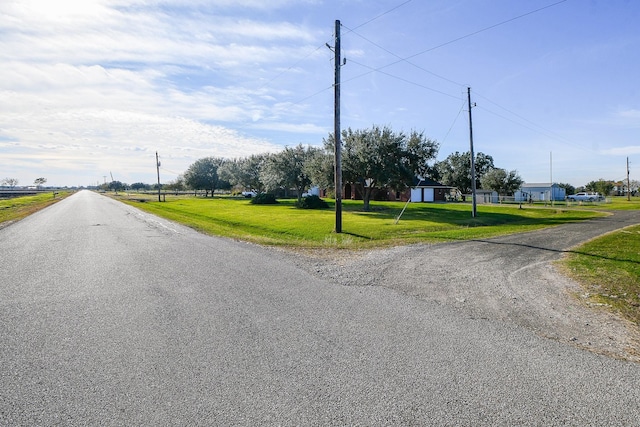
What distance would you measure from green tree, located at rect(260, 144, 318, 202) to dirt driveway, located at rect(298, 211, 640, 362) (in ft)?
122

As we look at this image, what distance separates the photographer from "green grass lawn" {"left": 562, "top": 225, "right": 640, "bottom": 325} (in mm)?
6582

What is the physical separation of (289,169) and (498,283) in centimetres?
4315

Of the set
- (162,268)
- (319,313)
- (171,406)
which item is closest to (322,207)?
(162,268)

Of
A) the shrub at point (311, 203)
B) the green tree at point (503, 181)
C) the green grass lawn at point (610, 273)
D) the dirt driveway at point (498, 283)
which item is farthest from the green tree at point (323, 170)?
the green tree at point (503, 181)

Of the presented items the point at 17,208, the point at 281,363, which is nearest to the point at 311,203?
the point at 17,208

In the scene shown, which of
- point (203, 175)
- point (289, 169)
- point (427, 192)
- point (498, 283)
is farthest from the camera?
point (203, 175)

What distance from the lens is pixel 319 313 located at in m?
5.85

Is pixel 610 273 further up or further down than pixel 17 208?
further down

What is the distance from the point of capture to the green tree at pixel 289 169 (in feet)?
163

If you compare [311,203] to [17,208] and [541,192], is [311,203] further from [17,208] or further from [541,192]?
[541,192]

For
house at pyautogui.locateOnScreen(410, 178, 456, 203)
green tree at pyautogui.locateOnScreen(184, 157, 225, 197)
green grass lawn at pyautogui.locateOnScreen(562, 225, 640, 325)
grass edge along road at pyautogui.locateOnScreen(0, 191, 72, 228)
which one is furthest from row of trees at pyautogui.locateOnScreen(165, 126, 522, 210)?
grass edge along road at pyautogui.locateOnScreen(0, 191, 72, 228)

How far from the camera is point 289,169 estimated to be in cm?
4956

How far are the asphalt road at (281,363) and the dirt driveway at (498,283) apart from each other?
49 centimetres

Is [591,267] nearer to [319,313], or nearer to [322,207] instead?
[319,313]
